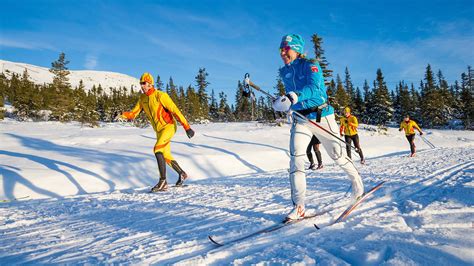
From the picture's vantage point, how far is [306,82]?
3434 millimetres

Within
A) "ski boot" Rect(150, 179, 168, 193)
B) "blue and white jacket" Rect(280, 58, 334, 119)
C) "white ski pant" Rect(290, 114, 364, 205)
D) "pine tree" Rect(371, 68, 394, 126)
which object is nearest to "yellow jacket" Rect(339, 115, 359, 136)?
"ski boot" Rect(150, 179, 168, 193)

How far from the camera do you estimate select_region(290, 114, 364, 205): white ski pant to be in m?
3.32

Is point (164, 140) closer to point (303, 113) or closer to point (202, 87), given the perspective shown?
point (303, 113)

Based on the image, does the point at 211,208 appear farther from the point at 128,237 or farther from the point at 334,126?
the point at 334,126

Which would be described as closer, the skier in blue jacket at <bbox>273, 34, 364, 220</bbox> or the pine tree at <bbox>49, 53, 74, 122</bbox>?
the skier in blue jacket at <bbox>273, 34, 364, 220</bbox>

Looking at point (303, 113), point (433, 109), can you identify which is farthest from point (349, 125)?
point (433, 109)

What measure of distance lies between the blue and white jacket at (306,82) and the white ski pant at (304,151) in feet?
0.57

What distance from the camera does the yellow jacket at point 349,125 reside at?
38.9ft

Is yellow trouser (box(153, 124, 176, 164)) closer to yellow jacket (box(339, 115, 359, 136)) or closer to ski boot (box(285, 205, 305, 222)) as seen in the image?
ski boot (box(285, 205, 305, 222))

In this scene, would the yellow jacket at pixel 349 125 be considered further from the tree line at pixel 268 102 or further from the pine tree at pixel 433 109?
the pine tree at pixel 433 109

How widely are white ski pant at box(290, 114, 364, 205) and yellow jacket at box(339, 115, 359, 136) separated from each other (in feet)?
28.2

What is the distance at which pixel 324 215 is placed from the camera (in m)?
3.29

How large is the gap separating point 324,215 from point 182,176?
4.07 metres

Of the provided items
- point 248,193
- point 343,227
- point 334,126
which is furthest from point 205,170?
point 343,227
